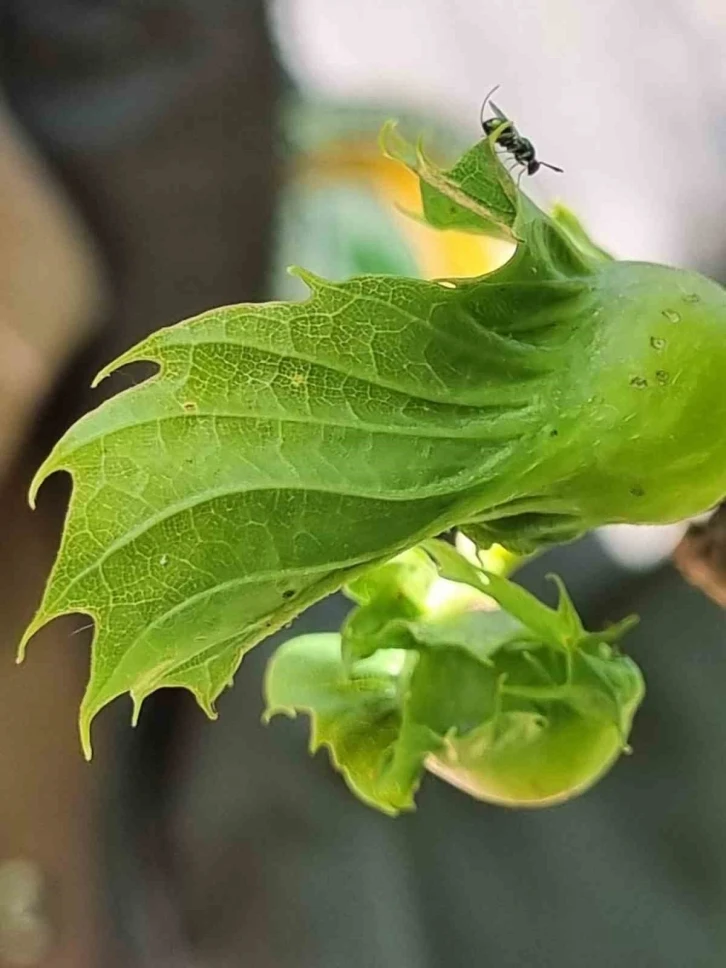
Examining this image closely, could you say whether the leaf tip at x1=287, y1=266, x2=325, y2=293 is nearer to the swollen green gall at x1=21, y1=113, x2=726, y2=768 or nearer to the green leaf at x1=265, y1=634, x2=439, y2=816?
the swollen green gall at x1=21, y1=113, x2=726, y2=768

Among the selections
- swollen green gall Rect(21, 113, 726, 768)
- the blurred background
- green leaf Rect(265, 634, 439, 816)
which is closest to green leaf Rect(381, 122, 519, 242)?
swollen green gall Rect(21, 113, 726, 768)

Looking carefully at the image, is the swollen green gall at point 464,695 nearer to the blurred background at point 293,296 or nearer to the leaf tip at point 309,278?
the leaf tip at point 309,278

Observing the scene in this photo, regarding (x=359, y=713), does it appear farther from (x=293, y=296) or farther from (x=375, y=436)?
(x=293, y=296)

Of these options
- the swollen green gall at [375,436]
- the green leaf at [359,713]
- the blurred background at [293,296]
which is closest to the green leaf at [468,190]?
the swollen green gall at [375,436]

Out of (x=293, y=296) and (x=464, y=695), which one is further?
(x=293, y=296)

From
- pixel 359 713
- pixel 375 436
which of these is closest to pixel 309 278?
pixel 375 436

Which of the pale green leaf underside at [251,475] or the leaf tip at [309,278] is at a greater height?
the leaf tip at [309,278]
